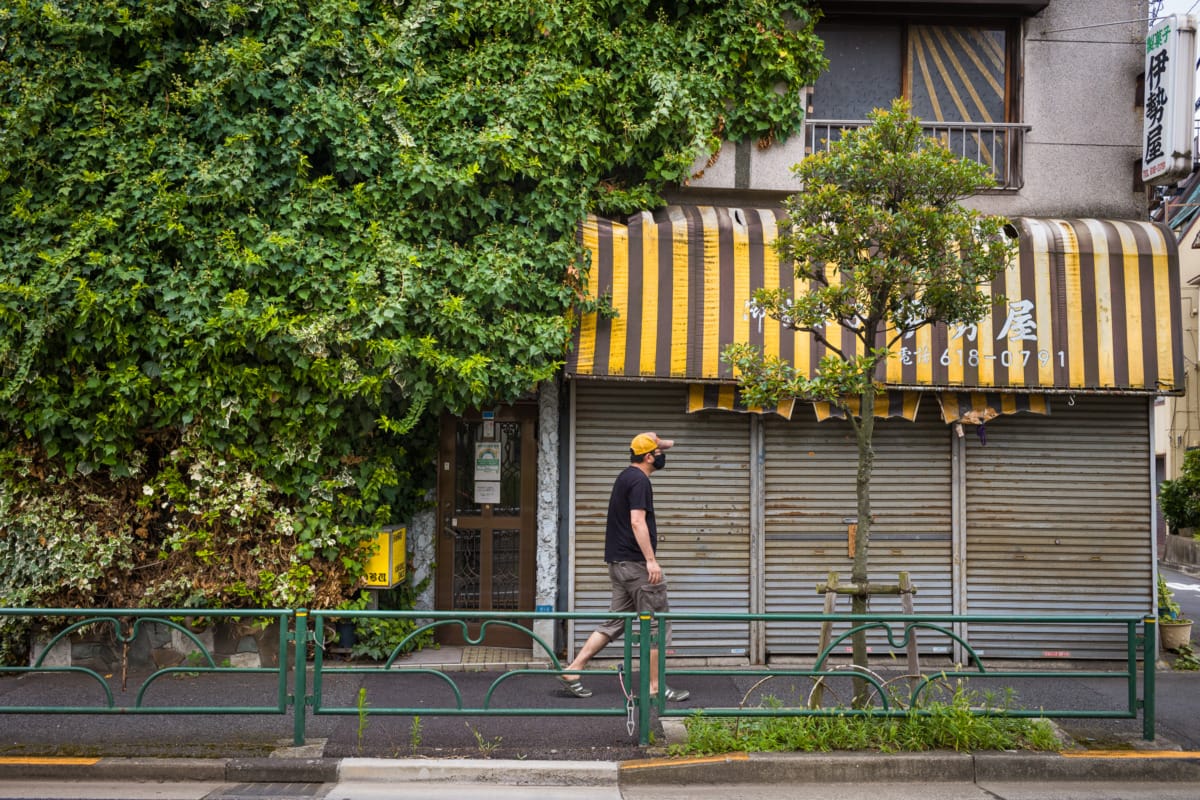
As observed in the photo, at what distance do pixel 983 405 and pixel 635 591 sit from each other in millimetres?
4104

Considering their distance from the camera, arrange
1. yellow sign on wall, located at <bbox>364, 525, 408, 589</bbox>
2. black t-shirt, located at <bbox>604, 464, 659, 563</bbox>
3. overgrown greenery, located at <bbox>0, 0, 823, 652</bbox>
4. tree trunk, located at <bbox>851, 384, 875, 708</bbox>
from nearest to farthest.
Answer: tree trunk, located at <bbox>851, 384, 875, 708</bbox> < black t-shirt, located at <bbox>604, 464, 659, 563</bbox> < overgrown greenery, located at <bbox>0, 0, 823, 652</bbox> < yellow sign on wall, located at <bbox>364, 525, 408, 589</bbox>

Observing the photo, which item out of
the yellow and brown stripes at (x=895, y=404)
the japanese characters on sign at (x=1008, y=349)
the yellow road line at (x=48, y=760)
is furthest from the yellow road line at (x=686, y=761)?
the japanese characters on sign at (x=1008, y=349)

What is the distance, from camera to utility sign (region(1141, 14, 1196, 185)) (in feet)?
29.4

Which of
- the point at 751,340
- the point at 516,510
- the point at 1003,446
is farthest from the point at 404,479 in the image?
A: the point at 1003,446

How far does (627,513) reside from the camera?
7703mm

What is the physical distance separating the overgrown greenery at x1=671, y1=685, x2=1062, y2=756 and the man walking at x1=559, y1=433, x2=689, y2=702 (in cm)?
112

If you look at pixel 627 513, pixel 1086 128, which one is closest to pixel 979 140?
pixel 1086 128

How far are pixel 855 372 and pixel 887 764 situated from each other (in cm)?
265

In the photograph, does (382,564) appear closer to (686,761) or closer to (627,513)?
(627,513)

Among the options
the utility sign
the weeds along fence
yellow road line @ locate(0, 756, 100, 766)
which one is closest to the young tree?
the weeds along fence

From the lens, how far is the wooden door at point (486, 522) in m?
9.80

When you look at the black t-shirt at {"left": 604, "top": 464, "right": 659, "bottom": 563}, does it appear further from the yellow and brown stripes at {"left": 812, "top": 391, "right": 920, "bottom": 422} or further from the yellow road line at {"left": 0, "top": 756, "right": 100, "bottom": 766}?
the yellow road line at {"left": 0, "top": 756, "right": 100, "bottom": 766}

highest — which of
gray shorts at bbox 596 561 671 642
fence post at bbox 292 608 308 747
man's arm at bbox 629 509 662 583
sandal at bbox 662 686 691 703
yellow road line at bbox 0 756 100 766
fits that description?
man's arm at bbox 629 509 662 583

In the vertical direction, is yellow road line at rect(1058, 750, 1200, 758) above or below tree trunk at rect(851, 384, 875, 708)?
below
